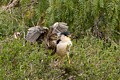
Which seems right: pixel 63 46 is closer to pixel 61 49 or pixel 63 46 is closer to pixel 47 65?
pixel 61 49

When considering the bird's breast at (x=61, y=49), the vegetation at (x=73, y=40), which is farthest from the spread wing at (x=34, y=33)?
the bird's breast at (x=61, y=49)

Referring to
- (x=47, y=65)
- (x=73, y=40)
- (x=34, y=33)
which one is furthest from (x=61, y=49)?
(x=73, y=40)

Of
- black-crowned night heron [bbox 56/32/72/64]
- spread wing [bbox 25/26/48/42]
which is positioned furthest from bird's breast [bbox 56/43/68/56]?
spread wing [bbox 25/26/48/42]

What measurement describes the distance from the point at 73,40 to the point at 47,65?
1.30 metres

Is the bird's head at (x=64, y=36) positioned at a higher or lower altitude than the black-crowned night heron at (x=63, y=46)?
higher

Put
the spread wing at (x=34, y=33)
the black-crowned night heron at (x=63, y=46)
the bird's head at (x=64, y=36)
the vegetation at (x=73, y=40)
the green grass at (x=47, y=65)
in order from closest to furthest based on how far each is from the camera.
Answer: the green grass at (x=47, y=65) → the vegetation at (x=73, y=40) → the black-crowned night heron at (x=63, y=46) → the bird's head at (x=64, y=36) → the spread wing at (x=34, y=33)

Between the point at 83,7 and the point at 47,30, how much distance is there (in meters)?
0.74

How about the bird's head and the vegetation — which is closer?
the vegetation

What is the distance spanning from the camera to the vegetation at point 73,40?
12.0 feet

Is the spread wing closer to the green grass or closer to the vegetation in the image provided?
the vegetation

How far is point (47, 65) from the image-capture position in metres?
3.75

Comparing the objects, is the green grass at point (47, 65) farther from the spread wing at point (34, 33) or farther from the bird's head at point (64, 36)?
the spread wing at point (34, 33)

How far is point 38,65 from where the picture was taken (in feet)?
12.0

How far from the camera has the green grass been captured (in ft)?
11.7
